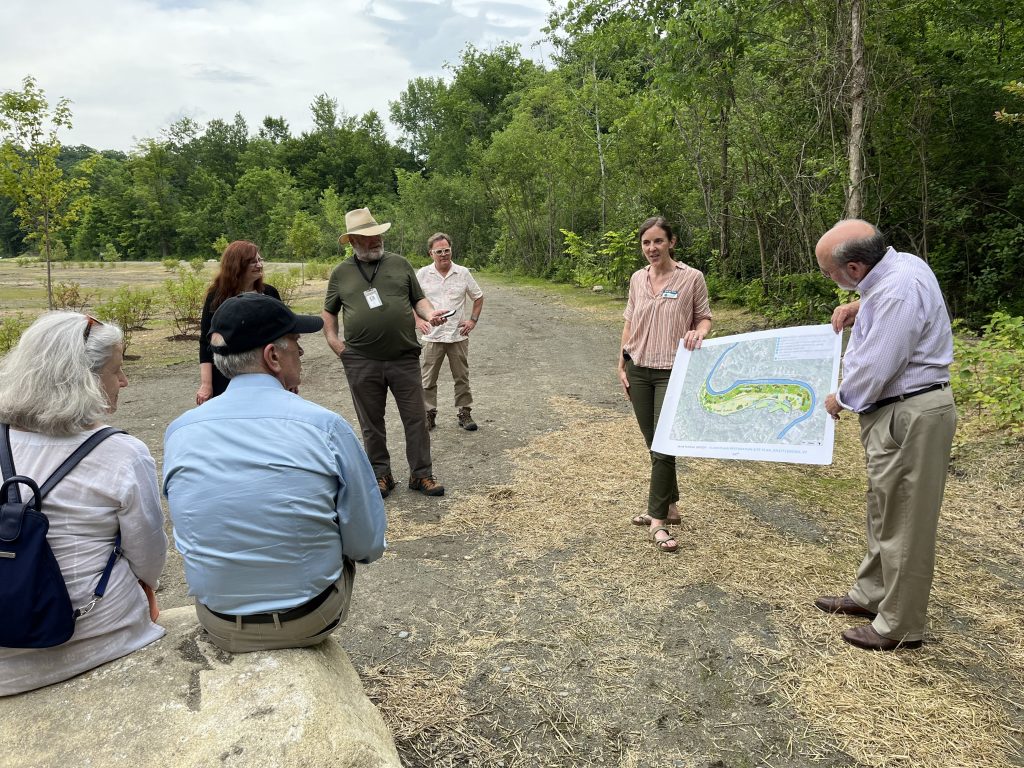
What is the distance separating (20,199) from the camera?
11.8 meters

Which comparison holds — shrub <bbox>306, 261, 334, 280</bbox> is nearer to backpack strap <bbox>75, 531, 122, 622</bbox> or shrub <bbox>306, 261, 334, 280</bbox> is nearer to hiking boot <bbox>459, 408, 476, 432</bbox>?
hiking boot <bbox>459, 408, 476, 432</bbox>

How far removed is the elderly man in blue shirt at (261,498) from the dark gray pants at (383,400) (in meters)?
2.68

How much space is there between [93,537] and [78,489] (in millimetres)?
159

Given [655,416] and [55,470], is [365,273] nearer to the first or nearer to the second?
[655,416]

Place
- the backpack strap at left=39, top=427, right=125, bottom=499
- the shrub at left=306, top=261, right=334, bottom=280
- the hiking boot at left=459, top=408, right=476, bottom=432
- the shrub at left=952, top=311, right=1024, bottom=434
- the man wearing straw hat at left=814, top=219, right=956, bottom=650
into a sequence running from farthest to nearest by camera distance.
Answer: the shrub at left=306, top=261, right=334, bottom=280 → the hiking boot at left=459, top=408, right=476, bottom=432 → the shrub at left=952, top=311, right=1024, bottom=434 → the man wearing straw hat at left=814, top=219, right=956, bottom=650 → the backpack strap at left=39, top=427, right=125, bottom=499

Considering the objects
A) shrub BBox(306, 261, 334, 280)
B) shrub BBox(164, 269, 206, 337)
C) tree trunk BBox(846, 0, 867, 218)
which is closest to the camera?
tree trunk BBox(846, 0, 867, 218)

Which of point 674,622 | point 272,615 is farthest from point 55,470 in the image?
point 674,622

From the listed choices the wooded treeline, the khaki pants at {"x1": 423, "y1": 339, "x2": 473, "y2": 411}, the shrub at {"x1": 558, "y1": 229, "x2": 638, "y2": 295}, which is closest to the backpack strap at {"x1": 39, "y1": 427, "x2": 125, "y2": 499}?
the khaki pants at {"x1": 423, "y1": 339, "x2": 473, "y2": 411}

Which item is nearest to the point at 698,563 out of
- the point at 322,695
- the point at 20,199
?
the point at 322,695

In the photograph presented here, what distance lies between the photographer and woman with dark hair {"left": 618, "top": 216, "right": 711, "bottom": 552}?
12.8 feet

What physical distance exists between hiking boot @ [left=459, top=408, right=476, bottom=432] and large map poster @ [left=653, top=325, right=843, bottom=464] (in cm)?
333

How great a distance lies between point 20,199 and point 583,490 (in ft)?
39.5

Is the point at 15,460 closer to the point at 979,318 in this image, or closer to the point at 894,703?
the point at 894,703

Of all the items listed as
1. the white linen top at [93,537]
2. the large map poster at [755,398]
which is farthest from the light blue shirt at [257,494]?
the large map poster at [755,398]
